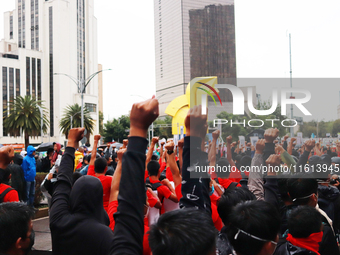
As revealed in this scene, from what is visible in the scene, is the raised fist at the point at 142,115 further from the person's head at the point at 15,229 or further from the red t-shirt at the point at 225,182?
the red t-shirt at the point at 225,182

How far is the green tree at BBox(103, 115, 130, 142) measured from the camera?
65250 mm

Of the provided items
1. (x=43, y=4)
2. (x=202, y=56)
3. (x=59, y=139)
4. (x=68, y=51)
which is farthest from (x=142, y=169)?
(x=202, y=56)

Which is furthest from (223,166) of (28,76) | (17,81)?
(28,76)

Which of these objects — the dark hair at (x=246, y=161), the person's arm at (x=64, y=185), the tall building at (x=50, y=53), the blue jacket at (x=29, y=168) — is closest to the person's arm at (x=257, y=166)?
the dark hair at (x=246, y=161)

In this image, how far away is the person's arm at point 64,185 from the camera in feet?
7.66

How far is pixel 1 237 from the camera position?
1993 mm

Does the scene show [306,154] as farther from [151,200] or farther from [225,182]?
[151,200]

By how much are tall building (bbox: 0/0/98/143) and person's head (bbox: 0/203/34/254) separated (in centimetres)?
7199

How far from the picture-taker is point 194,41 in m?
108

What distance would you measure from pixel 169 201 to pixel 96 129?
74.3 metres

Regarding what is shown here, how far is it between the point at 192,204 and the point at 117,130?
63.7 m

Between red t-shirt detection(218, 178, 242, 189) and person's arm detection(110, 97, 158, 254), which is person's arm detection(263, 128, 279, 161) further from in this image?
person's arm detection(110, 97, 158, 254)

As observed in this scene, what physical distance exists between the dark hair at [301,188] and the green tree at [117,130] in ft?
203

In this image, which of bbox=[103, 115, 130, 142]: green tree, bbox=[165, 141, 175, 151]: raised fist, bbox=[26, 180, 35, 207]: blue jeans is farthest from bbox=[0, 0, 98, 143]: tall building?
bbox=[165, 141, 175, 151]: raised fist
